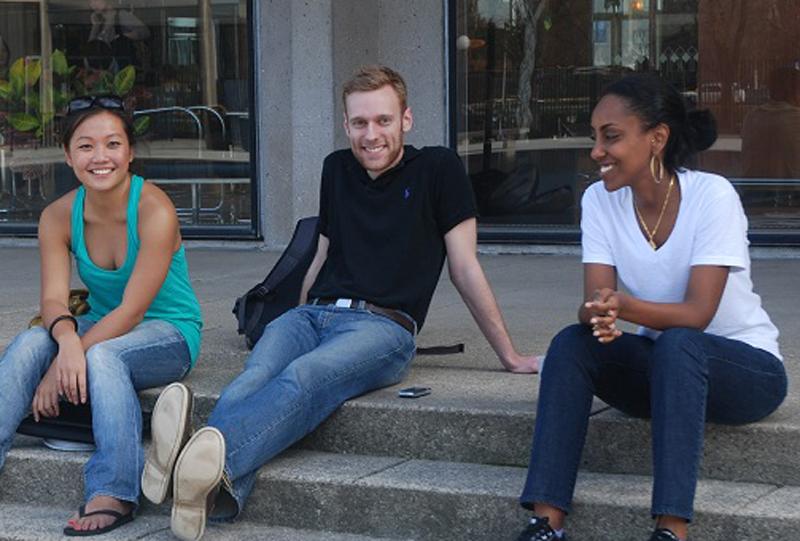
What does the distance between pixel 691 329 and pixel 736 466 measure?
563 millimetres

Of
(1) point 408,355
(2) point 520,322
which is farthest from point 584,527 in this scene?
(2) point 520,322

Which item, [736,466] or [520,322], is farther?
[520,322]

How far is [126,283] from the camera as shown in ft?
17.0

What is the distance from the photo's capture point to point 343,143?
365 inches

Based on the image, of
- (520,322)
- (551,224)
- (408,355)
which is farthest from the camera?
(551,224)

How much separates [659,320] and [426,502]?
36.4 inches

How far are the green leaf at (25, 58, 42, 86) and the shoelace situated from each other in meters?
7.14

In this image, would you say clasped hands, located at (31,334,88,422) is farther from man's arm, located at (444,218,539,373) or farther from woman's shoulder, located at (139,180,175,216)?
man's arm, located at (444,218,539,373)

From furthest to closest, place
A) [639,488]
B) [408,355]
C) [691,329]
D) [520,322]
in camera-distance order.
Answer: [520,322] → [408,355] → [639,488] → [691,329]

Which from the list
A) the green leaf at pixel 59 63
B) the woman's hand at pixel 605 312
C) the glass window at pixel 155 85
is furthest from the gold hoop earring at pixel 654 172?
the green leaf at pixel 59 63

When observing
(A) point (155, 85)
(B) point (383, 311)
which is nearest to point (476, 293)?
(B) point (383, 311)

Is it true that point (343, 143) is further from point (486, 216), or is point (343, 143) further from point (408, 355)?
point (408, 355)

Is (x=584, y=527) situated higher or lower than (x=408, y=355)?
lower

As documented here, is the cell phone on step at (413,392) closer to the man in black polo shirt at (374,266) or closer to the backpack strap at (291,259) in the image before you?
the man in black polo shirt at (374,266)
